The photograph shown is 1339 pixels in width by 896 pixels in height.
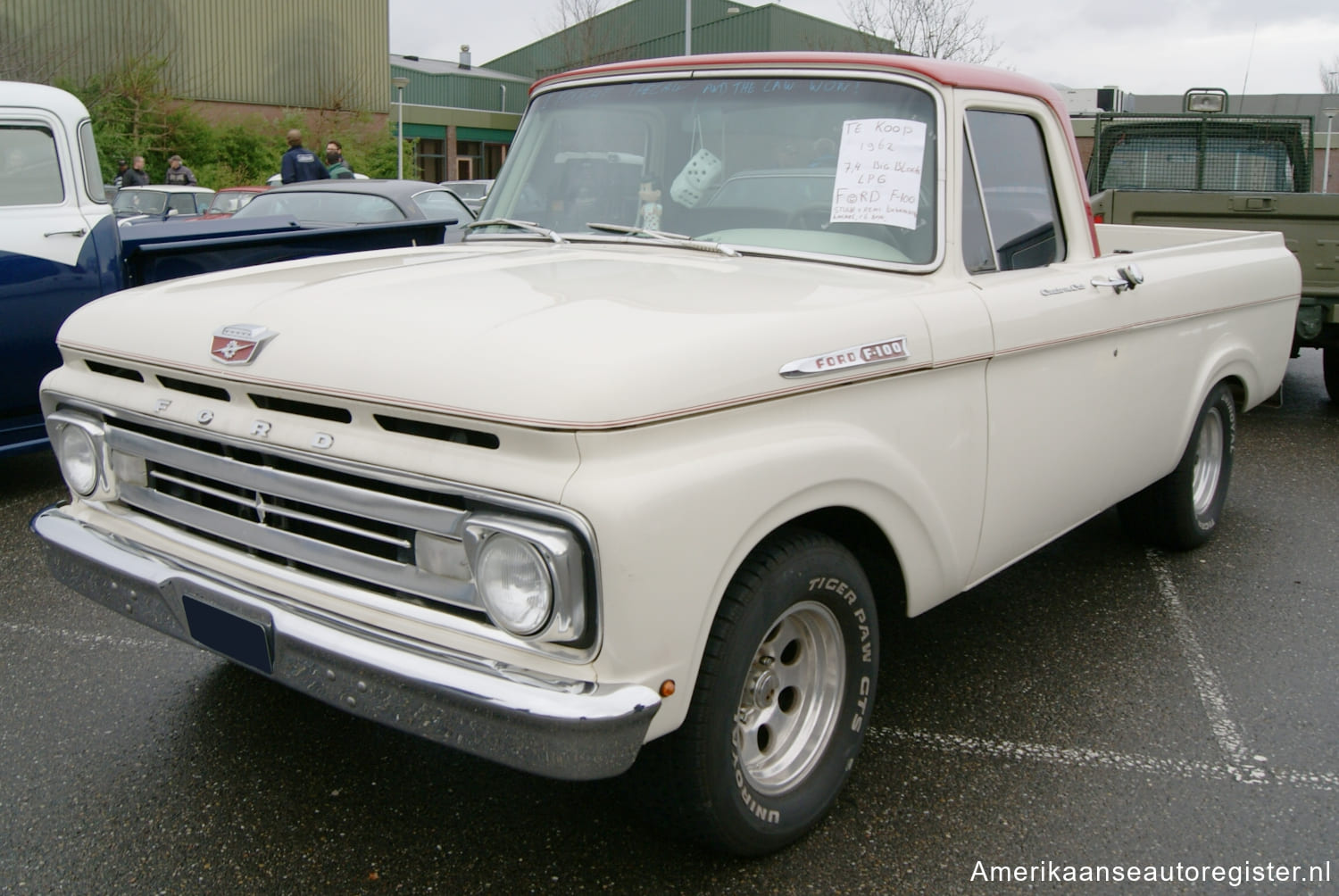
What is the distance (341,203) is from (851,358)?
7.63 meters

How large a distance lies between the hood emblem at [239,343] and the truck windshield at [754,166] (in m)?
1.30

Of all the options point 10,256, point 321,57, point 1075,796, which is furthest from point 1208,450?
point 321,57

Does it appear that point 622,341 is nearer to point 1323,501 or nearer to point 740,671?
point 740,671

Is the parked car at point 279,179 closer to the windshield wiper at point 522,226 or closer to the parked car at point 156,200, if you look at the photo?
the parked car at point 156,200

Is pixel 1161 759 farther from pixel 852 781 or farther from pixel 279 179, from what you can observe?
pixel 279 179

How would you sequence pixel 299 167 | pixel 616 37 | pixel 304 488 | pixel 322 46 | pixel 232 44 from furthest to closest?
pixel 322 46, pixel 232 44, pixel 616 37, pixel 299 167, pixel 304 488

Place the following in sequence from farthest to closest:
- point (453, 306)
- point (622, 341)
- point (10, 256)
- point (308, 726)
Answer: point (10, 256)
point (308, 726)
point (453, 306)
point (622, 341)

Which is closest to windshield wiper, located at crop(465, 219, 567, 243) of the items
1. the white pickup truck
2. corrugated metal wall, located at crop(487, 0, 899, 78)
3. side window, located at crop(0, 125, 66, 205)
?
the white pickup truck

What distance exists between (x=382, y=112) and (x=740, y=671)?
119 feet

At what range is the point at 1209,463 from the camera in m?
5.02

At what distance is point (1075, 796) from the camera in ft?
9.97

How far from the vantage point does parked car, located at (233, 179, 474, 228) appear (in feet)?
30.2

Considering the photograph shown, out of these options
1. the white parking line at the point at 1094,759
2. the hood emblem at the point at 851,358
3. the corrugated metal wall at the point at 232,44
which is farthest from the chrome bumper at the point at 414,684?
the corrugated metal wall at the point at 232,44

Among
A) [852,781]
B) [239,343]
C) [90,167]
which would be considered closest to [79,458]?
[239,343]
